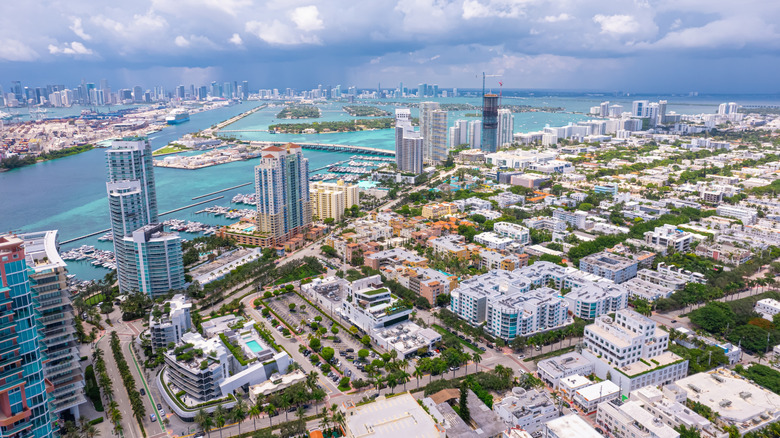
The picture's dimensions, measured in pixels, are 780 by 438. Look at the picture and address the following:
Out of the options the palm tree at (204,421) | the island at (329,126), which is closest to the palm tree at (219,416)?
the palm tree at (204,421)

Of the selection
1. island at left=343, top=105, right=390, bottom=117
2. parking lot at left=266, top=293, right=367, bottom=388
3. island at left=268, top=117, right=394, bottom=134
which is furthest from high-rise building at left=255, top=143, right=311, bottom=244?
island at left=343, top=105, right=390, bottom=117

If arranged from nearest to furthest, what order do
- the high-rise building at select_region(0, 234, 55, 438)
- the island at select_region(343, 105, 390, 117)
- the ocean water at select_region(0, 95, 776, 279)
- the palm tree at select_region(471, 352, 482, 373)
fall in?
the high-rise building at select_region(0, 234, 55, 438), the palm tree at select_region(471, 352, 482, 373), the ocean water at select_region(0, 95, 776, 279), the island at select_region(343, 105, 390, 117)

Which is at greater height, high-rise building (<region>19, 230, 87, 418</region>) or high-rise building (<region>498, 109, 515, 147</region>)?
high-rise building (<region>498, 109, 515, 147</region>)

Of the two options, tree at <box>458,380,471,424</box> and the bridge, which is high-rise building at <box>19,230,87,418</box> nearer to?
tree at <box>458,380,471,424</box>

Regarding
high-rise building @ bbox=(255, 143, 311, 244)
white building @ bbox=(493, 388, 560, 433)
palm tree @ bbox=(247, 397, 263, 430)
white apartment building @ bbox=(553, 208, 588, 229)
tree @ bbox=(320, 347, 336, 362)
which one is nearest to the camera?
white building @ bbox=(493, 388, 560, 433)

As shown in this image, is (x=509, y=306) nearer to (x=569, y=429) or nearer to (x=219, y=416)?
(x=569, y=429)

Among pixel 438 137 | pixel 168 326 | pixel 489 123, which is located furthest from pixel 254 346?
pixel 489 123

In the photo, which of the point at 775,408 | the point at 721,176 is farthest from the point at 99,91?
the point at 775,408
